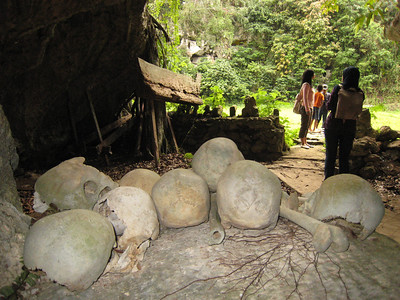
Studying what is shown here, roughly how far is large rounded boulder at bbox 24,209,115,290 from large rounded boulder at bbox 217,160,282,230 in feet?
3.56

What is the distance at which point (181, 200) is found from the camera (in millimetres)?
2613

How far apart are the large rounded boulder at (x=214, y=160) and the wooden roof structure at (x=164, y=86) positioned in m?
2.20

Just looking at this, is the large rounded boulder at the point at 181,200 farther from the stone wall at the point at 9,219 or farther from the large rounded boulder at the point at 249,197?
the stone wall at the point at 9,219

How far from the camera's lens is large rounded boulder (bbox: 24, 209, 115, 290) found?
74.9 inches

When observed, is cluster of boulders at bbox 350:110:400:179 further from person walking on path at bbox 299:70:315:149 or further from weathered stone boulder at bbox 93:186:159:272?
weathered stone boulder at bbox 93:186:159:272

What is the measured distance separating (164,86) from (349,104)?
10.3 ft

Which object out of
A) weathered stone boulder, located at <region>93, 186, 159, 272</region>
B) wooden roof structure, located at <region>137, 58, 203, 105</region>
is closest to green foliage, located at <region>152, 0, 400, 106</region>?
wooden roof structure, located at <region>137, 58, 203, 105</region>

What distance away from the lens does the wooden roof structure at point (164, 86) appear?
15.4 feet

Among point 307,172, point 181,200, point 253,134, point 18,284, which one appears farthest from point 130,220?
point 253,134

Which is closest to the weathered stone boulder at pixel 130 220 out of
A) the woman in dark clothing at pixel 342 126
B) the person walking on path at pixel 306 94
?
the woman in dark clothing at pixel 342 126

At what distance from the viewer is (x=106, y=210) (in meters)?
2.46

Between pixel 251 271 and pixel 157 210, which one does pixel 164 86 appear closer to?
pixel 157 210

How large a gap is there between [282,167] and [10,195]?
4.72 metres

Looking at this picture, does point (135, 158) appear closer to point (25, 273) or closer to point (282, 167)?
point (282, 167)
